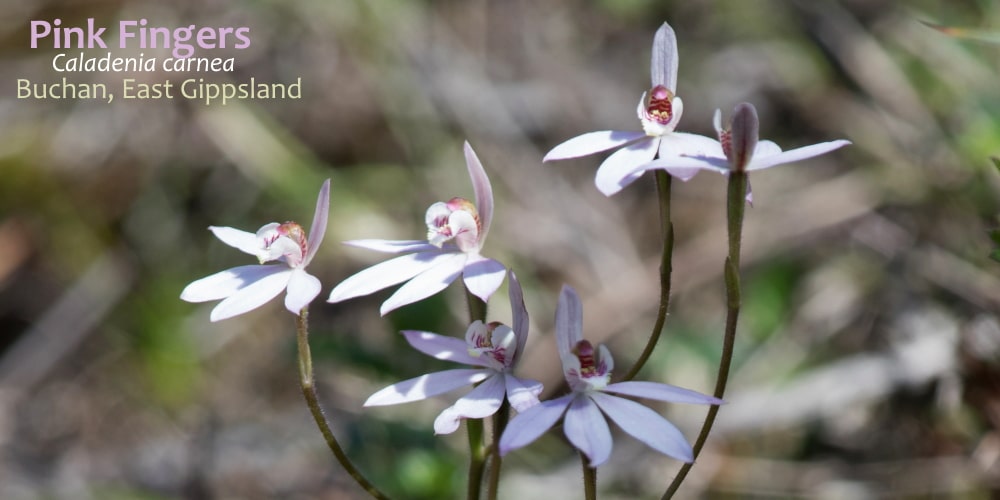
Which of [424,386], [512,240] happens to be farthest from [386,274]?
[512,240]

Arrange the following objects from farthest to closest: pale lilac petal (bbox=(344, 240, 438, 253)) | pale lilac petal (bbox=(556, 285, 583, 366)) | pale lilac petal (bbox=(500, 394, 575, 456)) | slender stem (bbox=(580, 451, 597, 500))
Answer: pale lilac petal (bbox=(344, 240, 438, 253)) → pale lilac petal (bbox=(556, 285, 583, 366)) → slender stem (bbox=(580, 451, 597, 500)) → pale lilac petal (bbox=(500, 394, 575, 456))

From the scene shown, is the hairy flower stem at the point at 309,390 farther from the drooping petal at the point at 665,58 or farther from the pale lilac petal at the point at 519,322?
the drooping petal at the point at 665,58

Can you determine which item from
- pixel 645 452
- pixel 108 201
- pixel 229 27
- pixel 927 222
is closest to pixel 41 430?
pixel 108 201

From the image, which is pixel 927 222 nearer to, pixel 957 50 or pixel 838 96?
pixel 957 50

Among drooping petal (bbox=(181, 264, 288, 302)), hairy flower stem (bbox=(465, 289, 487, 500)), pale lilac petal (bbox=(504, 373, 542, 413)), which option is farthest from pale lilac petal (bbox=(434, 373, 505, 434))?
drooping petal (bbox=(181, 264, 288, 302))

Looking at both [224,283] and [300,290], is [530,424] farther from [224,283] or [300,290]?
[224,283]

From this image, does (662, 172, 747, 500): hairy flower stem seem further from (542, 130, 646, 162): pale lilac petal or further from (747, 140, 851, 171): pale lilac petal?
(542, 130, 646, 162): pale lilac petal

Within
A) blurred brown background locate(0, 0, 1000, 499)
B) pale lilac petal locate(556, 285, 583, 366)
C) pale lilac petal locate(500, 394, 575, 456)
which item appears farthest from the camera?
blurred brown background locate(0, 0, 1000, 499)
